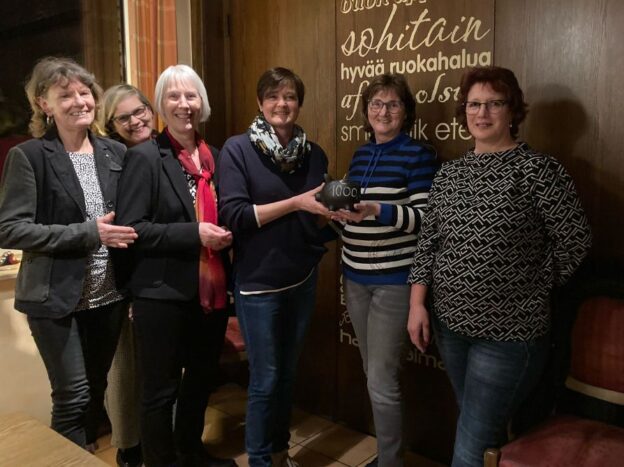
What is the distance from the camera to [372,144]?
6.40 feet

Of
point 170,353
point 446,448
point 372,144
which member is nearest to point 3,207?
point 170,353

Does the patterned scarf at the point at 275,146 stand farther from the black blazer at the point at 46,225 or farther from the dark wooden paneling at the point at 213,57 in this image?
the dark wooden paneling at the point at 213,57

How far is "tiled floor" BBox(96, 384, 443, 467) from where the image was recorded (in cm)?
231

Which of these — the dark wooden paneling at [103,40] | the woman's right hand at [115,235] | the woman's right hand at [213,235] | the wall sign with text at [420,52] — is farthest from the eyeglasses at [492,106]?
the dark wooden paneling at [103,40]

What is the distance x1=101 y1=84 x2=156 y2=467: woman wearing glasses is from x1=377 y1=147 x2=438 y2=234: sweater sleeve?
1.04 m

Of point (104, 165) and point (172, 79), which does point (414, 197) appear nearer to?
point (172, 79)

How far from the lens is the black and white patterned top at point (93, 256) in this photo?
1.80 meters

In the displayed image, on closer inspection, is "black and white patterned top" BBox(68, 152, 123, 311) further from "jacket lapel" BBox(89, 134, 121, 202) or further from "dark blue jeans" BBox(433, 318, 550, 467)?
"dark blue jeans" BBox(433, 318, 550, 467)

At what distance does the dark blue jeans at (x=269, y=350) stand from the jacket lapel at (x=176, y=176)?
32 centimetres

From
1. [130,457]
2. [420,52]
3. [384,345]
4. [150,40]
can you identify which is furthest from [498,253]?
[150,40]

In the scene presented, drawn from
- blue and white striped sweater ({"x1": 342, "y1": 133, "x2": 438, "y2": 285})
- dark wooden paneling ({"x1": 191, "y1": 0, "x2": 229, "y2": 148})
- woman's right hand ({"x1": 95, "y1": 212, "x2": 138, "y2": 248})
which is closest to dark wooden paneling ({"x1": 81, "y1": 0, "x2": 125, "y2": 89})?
dark wooden paneling ({"x1": 191, "y1": 0, "x2": 229, "y2": 148})

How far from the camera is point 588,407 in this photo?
5.45 feet

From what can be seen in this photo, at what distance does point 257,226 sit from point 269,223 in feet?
0.18

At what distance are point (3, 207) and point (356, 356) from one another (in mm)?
1507
